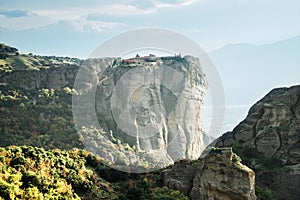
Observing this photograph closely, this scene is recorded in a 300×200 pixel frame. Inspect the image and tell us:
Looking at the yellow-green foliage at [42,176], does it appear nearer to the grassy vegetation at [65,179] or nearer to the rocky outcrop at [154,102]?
the grassy vegetation at [65,179]

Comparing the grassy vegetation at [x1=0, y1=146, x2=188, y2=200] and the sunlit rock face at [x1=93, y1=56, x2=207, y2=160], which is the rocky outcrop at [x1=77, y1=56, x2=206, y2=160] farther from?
the grassy vegetation at [x1=0, y1=146, x2=188, y2=200]

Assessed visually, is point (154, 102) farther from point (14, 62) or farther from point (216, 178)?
point (216, 178)

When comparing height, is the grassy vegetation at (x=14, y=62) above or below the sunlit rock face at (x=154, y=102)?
above

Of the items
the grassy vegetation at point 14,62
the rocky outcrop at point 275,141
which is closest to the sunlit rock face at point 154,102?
the grassy vegetation at point 14,62

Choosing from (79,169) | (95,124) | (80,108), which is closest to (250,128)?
(79,169)

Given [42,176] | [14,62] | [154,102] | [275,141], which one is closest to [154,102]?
[154,102]

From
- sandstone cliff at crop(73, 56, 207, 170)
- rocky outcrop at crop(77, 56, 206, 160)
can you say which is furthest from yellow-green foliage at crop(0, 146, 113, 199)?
rocky outcrop at crop(77, 56, 206, 160)

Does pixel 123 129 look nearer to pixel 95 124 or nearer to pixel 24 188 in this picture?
pixel 95 124
